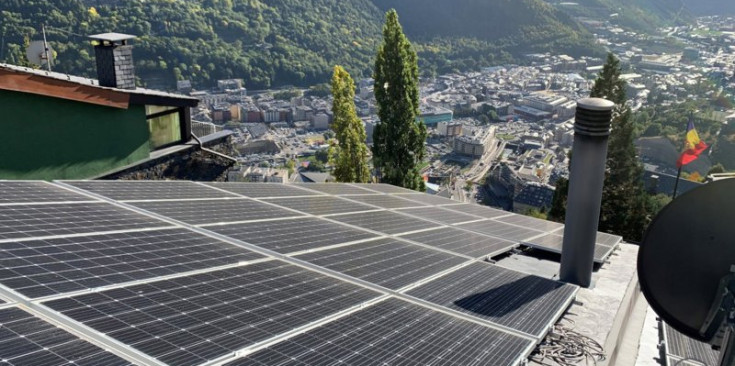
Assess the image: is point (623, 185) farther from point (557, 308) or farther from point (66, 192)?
point (66, 192)

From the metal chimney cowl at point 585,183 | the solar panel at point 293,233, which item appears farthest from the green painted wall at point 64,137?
the metal chimney cowl at point 585,183

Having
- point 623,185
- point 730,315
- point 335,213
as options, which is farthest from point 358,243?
point 623,185

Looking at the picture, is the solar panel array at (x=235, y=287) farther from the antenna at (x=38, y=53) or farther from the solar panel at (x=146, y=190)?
the antenna at (x=38, y=53)

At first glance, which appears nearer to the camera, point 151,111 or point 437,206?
point 437,206

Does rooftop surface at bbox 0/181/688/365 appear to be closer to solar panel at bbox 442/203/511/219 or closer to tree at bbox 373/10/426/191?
solar panel at bbox 442/203/511/219

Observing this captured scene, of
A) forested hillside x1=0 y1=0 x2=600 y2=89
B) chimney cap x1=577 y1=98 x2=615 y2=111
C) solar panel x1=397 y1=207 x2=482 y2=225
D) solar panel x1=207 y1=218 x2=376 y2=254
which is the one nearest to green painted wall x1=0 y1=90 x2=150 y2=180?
solar panel x1=207 y1=218 x2=376 y2=254
